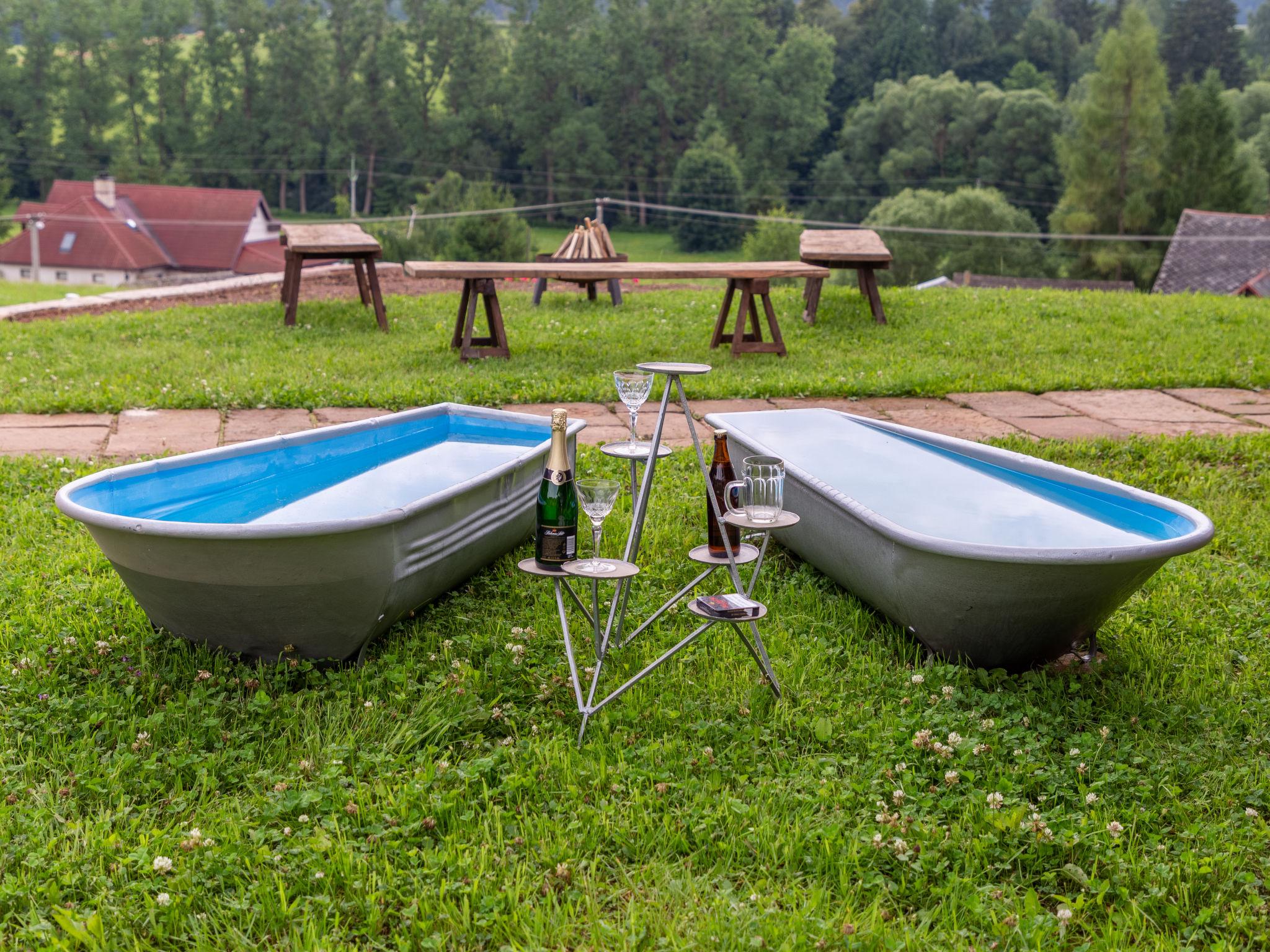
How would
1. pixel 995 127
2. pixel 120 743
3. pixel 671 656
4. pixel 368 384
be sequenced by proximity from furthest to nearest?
1. pixel 995 127
2. pixel 368 384
3. pixel 671 656
4. pixel 120 743

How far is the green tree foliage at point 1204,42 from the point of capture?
6588 cm

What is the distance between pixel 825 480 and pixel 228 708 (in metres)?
1.98

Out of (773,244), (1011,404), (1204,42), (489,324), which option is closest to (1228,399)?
(1011,404)

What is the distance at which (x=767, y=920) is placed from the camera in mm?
2021

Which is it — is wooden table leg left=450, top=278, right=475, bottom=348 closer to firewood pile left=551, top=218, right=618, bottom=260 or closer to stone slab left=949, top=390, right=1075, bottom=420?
firewood pile left=551, top=218, right=618, bottom=260

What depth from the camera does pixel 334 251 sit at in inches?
299

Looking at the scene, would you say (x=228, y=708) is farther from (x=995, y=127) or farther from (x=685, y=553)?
(x=995, y=127)

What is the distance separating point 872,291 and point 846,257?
2.20ft

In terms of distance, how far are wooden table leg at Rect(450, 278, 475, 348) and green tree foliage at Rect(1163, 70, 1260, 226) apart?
1727 inches

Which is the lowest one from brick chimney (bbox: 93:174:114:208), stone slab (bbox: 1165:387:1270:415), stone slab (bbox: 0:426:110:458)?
stone slab (bbox: 0:426:110:458)

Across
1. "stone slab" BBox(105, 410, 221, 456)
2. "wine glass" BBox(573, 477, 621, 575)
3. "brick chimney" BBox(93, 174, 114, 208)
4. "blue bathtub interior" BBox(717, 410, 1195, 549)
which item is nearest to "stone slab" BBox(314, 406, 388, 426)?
"stone slab" BBox(105, 410, 221, 456)

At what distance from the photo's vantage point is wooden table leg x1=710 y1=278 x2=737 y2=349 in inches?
288

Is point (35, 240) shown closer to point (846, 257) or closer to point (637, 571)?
point (846, 257)

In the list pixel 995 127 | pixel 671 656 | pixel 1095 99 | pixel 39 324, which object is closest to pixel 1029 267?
pixel 1095 99
